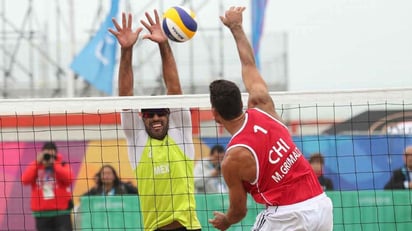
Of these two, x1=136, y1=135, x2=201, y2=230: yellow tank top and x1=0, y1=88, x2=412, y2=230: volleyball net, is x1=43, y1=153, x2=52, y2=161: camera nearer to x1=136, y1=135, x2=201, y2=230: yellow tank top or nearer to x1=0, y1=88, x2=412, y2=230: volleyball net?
x1=0, y1=88, x2=412, y2=230: volleyball net

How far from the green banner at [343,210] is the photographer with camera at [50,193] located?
0.84 meters

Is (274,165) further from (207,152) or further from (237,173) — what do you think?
(207,152)

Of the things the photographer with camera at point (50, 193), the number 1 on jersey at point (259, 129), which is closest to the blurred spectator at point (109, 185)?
the photographer with camera at point (50, 193)

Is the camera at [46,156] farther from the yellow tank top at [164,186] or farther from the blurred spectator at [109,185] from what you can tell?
the yellow tank top at [164,186]

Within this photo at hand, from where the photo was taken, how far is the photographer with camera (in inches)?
494

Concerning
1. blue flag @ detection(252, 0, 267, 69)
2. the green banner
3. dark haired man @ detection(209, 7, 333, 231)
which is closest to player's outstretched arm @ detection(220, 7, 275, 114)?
dark haired man @ detection(209, 7, 333, 231)

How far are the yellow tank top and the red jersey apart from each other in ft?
5.14

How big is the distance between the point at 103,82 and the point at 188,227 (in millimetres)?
11824

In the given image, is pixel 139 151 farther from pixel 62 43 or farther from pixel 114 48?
pixel 62 43

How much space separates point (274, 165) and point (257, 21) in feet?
45.8

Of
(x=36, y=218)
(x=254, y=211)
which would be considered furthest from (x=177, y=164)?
(x=36, y=218)

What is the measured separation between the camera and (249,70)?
732cm

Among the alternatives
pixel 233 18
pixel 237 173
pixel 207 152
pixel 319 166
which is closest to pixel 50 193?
pixel 207 152

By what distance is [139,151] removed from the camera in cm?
830
